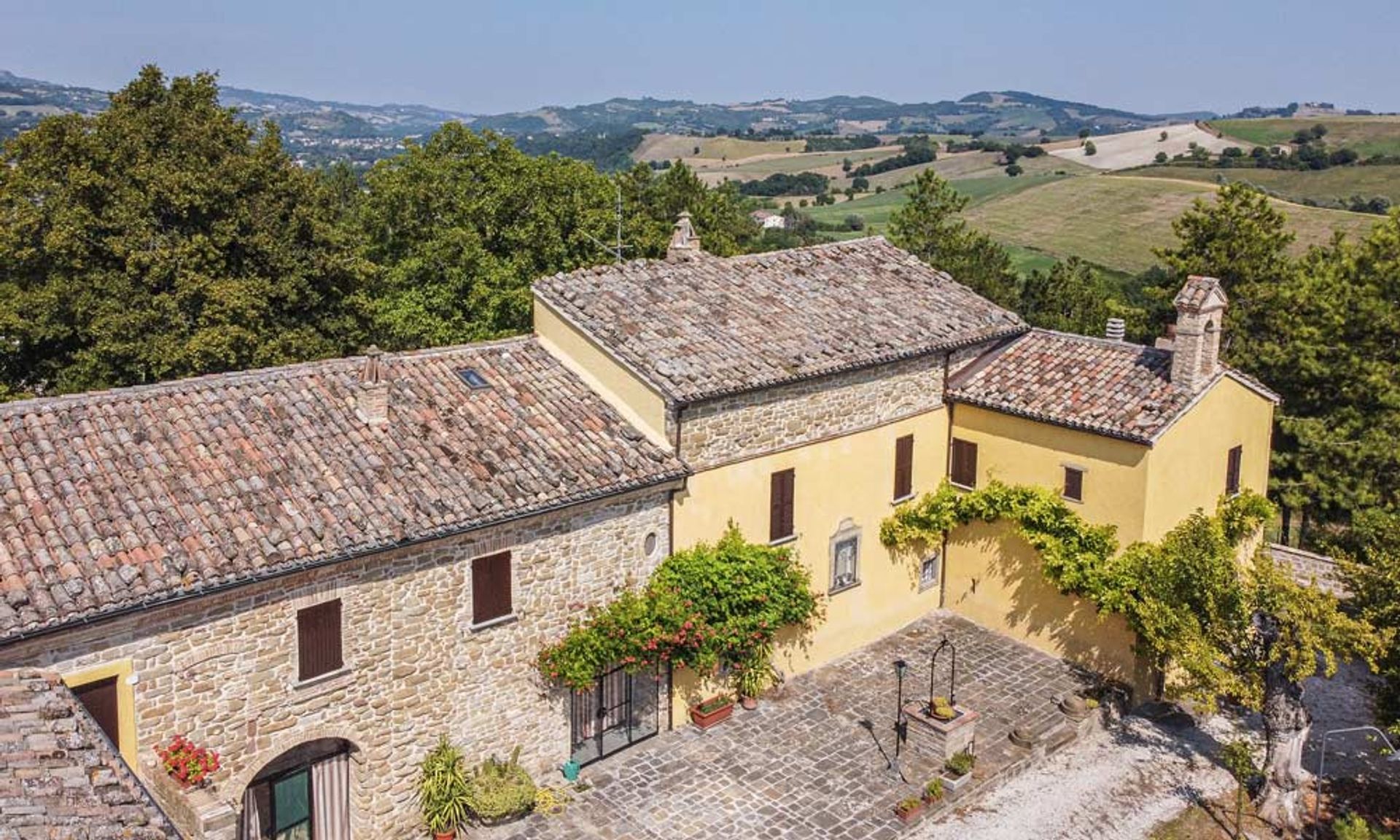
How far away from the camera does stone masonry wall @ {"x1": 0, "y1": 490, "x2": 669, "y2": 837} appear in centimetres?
1385

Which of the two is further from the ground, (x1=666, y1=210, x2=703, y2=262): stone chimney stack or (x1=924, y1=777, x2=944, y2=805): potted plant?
(x1=666, y1=210, x2=703, y2=262): stone chimney stack

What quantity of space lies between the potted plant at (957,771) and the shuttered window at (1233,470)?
861cm

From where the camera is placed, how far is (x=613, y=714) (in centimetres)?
1933

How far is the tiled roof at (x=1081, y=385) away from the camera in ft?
67.9

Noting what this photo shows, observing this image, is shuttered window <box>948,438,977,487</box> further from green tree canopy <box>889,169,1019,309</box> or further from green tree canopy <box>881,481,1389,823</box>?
green tree canopy <box>889,169,1019,309</box>

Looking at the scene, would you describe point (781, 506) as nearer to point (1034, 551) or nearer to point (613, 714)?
point (613, 714)

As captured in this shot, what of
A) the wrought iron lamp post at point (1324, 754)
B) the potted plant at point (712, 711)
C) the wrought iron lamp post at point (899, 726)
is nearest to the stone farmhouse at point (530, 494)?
the potted plant at point (712, 711)

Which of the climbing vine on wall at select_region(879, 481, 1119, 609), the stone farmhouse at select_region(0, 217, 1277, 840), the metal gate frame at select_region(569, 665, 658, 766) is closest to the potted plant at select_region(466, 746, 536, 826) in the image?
the stone farmhouse at select_region(0, 217, 1277, 840)

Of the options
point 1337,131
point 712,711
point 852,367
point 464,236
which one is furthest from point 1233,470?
point 1337,131

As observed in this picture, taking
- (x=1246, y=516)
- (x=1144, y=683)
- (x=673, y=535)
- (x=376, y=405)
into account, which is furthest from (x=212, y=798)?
(x=1246, y=516)

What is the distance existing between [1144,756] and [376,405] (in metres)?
14.7

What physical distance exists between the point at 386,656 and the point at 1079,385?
14.3m

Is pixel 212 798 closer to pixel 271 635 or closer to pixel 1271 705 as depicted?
pixel 271 635

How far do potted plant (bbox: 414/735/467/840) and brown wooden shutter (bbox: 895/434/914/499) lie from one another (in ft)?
35.6
